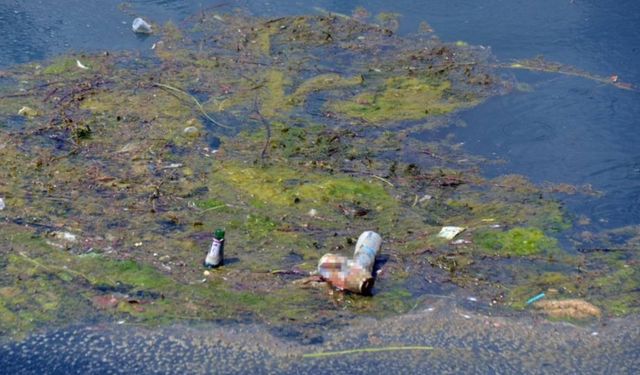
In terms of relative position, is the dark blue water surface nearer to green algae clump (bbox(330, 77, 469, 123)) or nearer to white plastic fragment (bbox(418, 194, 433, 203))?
green algae clump (bbox(330, 77, 469, 123))

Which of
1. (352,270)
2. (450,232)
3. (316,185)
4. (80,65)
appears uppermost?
(352,270)

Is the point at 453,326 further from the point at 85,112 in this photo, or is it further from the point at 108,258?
the point at 85,112

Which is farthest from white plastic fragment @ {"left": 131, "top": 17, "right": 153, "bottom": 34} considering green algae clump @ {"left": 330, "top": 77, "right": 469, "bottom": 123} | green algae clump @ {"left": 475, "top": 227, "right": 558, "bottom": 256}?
green algae clump @ {"left": 475, "top": 227, "right": 558, "bottom": 256}

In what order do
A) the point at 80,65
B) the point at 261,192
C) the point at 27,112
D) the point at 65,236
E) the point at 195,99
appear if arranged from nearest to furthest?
the point at 65,236, the point at 261,192, the point at 27,112, the point at 195,99, the point at 80,65

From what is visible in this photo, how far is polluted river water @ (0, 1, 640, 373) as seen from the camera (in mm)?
4168

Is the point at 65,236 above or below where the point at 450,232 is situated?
below

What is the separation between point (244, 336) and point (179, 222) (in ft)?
4.08

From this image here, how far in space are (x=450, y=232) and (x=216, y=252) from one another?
1.54m

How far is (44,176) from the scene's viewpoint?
18.1ft

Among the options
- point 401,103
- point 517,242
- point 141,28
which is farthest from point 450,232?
point 141,28

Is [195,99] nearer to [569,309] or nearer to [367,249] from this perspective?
[367,249]

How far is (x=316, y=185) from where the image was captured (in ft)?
18.7

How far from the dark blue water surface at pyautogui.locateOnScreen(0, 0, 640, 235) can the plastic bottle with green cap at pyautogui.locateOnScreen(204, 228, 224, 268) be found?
245cm

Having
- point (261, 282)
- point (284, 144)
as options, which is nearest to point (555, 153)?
point (284, 144)
